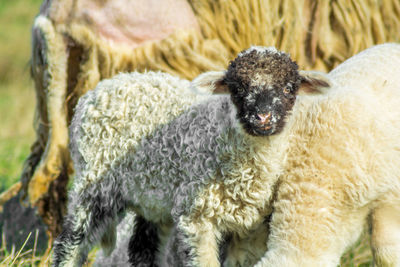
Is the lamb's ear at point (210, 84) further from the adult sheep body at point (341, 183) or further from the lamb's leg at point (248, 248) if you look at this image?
the lamb's leg at point (248, 248)

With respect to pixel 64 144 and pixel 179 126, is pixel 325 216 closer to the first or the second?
pixel 179 126

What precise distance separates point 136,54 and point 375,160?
1.90m

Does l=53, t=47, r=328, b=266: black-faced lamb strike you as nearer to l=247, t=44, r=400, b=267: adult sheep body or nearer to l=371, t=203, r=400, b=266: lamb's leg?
l=247, t=44, r=400, b=267: adult sheep body

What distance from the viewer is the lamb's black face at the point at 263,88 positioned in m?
2.84

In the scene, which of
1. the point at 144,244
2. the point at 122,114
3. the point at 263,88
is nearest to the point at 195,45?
the point at 122,114

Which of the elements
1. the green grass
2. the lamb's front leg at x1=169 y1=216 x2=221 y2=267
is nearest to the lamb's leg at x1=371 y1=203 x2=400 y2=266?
the lamb's front leg at x1=169 y1=216 x2=221 y2=267

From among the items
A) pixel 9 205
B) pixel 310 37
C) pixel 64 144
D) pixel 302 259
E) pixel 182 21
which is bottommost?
pixel 9 205

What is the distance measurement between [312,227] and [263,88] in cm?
69

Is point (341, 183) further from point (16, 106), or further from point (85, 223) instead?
point (16, 106)

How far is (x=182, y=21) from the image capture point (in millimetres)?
4340

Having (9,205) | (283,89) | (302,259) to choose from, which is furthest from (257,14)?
(9,205)

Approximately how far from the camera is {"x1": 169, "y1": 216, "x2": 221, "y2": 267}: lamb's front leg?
3182 mm

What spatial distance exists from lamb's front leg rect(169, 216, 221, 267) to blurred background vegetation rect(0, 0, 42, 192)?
2319 millimetres

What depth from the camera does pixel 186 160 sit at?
132 inches
